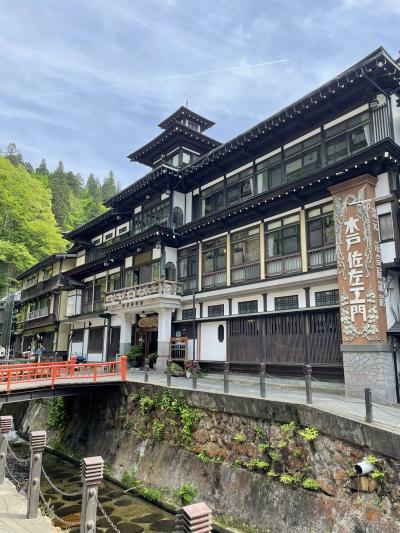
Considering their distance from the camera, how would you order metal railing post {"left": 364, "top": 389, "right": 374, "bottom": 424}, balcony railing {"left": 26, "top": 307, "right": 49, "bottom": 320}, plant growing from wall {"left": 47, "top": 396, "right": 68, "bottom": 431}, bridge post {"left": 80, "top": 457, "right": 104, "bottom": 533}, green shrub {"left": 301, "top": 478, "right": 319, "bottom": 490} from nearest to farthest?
bridge post {"left": 80, "top": 457, "right": 104, "bottom": 533} < metal railing post {"left": 364, "top": 389, "right": 374, "bottom": 424} < green shrub {"left": 301, "top": 478, "right": 319, "bottom": 490} < plant growing from wall {"left": 47, "top": 396, "right": 68, "bottom": 431} < balcony railing {"left": 26, "top": 307, "right": 49, "bottom": 320}

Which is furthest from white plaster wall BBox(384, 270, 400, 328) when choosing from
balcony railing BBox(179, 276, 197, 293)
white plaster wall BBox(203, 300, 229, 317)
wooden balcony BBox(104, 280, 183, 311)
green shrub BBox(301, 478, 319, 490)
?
wooden balcony BBox(104, 280, 183, 311)

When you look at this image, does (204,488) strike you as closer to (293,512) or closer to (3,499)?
(293,512)

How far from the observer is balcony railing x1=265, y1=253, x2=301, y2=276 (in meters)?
18.0

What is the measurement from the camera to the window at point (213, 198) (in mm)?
23781

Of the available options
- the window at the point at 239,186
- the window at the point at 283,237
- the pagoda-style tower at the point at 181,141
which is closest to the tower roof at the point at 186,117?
the pagoda-style tower at the point at 181,141

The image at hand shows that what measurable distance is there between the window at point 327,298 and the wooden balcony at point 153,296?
31.7ft

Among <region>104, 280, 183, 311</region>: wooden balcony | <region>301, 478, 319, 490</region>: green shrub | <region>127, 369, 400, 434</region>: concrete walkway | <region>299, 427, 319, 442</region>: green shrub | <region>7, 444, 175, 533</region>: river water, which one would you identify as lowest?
<region>7, 444, 175, 533</region>: river water

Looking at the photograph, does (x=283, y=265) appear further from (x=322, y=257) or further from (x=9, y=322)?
(x=9, y=322)

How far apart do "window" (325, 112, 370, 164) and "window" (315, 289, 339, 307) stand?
241 inches

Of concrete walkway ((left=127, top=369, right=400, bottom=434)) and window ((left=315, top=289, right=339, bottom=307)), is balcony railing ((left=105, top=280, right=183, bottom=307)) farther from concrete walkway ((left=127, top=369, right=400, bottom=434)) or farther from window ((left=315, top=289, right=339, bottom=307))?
window ((left=315, top=289, right=339, bottom=307))

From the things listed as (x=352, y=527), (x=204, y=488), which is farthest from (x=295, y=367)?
(x=352, y=527)

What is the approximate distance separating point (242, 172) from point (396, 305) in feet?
38.6

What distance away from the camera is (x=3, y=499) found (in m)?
8.96

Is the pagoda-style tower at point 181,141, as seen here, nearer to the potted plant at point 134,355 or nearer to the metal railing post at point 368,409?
the potted plant at point 134,355
